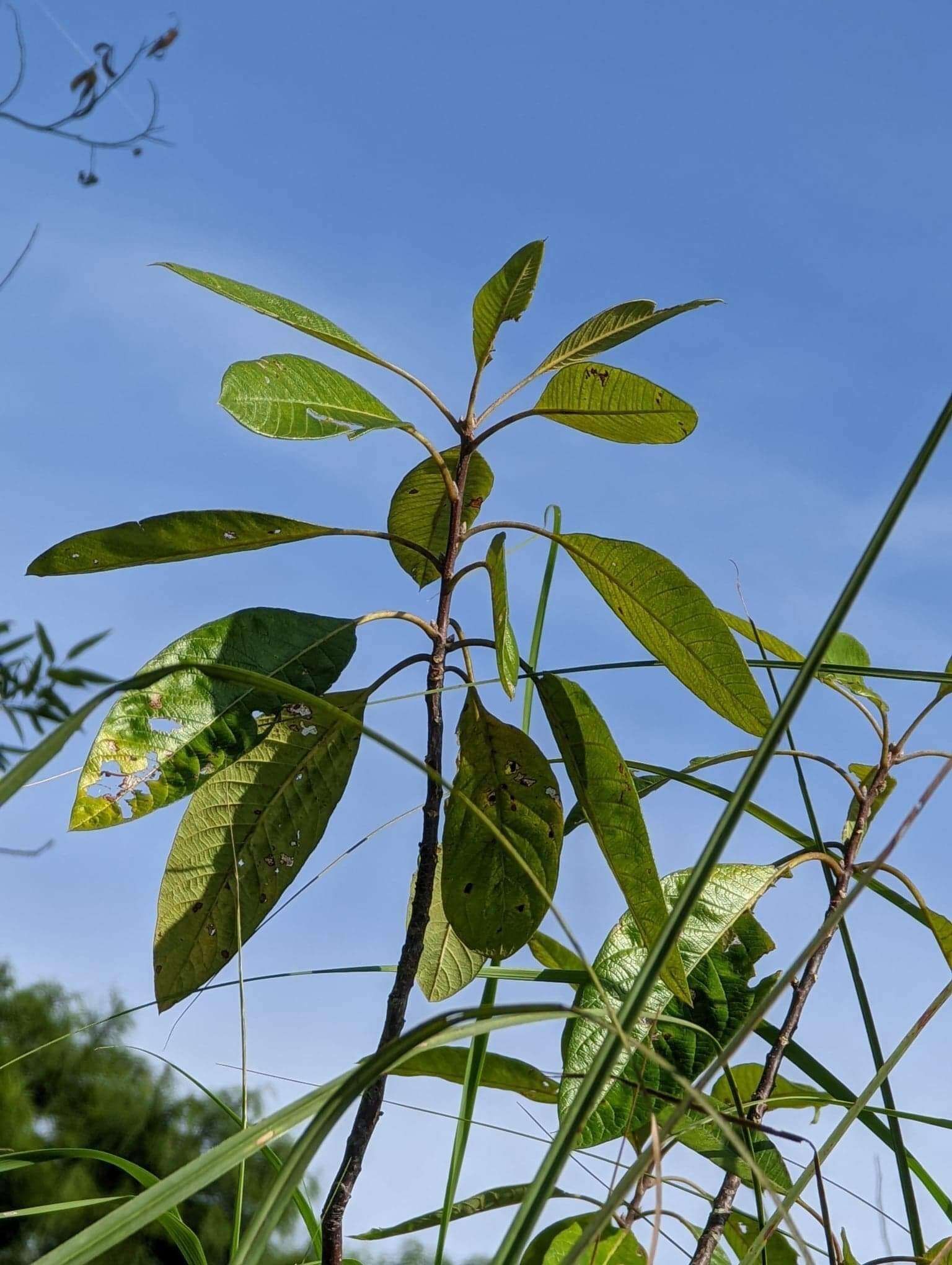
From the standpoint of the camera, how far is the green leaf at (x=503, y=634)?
0.87 m

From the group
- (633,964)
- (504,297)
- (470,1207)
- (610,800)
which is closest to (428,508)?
(504,297)

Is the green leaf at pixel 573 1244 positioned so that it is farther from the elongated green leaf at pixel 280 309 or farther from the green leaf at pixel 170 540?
the elongated green leaf at pixel 280 309

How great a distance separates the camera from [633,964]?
1.01 meters

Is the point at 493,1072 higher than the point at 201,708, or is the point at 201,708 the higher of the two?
the point at 201,708

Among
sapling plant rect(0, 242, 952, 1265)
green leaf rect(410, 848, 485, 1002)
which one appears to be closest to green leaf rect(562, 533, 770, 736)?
sapling plant rect(0, 242, 952, 1265)

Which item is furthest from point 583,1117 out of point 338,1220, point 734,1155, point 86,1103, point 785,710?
point 86,1103

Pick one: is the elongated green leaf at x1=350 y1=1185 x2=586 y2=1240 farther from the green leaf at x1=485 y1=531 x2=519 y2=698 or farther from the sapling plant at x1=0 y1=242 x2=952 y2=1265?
the green leaf at x1=485 y1=531 x2=519 y2=698

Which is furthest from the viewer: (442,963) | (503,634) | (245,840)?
(442,963)

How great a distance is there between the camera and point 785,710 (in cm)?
43

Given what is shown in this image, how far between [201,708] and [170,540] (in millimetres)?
161

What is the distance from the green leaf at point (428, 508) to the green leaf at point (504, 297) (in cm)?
13

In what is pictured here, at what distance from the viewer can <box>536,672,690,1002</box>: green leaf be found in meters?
0.92

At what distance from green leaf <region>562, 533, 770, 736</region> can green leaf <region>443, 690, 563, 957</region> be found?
16cm

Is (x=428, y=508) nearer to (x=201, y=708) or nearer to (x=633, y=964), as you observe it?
(x=201, y=708)
